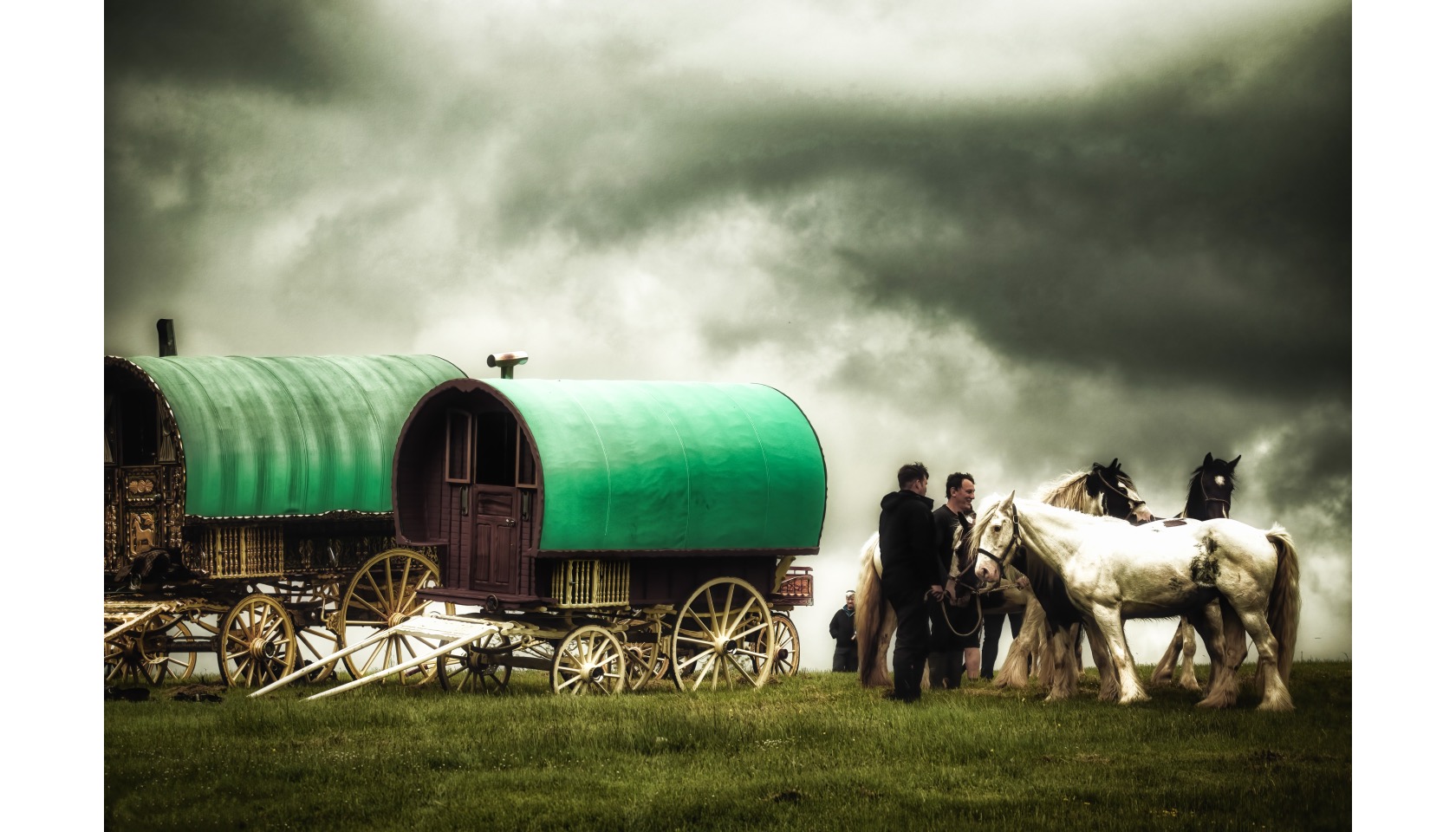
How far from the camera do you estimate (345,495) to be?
1672 cm

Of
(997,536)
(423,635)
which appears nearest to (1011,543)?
(997,536)

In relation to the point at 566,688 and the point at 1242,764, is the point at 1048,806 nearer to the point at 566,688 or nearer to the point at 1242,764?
the point at 1242,764

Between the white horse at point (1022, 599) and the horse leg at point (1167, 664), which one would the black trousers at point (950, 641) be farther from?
the horse leg at point (1167, 664)

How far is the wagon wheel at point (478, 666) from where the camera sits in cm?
1434

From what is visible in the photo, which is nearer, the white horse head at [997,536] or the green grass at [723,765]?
the green grass at [723,765]

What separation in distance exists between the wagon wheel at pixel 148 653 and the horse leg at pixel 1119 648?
27.7 feet

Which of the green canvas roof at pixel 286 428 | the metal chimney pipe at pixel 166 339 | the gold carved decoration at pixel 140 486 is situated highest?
the metal chimney pipe at pixel 166 339

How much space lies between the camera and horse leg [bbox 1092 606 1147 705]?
1323cm

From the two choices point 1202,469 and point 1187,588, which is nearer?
point 1187,588

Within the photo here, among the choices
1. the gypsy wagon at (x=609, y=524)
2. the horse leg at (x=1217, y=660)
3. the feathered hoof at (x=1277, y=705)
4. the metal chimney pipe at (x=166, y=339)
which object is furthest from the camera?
the metal chimney pipe at (x=166, y=339)

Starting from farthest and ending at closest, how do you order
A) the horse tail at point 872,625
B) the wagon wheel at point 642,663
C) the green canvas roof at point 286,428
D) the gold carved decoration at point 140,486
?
the gold carved decoration at point 140,486 < the green canvas roof at point 286,428 < the horse tail at point 872,625 < the wagon wheel at point 642,663

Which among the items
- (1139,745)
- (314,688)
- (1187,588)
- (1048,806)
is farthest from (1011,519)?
(314,688)

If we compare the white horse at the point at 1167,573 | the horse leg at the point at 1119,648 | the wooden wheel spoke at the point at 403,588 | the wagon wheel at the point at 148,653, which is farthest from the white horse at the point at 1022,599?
the wagon wheel at the point at 148,653

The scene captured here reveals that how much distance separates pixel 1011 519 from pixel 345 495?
685 cm
